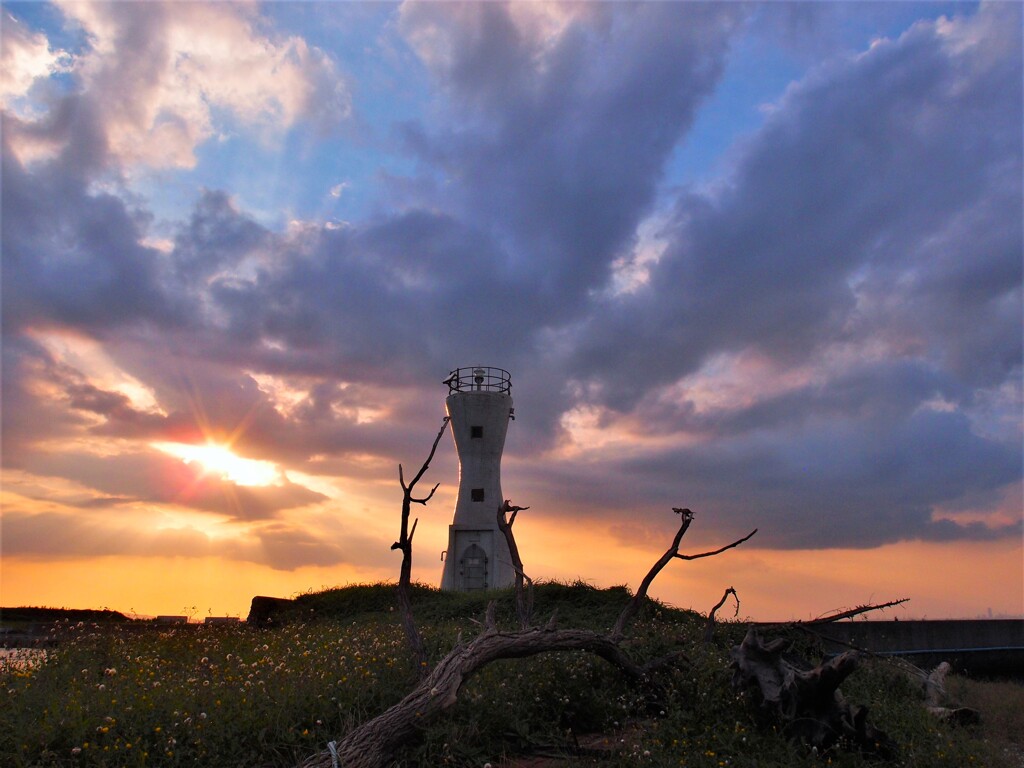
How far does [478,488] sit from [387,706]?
61.0ft

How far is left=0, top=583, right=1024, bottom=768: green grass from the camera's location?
26.7ft

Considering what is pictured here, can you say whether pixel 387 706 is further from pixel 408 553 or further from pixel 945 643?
pixel 945 643

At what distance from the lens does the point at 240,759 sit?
→ 26.4 ft

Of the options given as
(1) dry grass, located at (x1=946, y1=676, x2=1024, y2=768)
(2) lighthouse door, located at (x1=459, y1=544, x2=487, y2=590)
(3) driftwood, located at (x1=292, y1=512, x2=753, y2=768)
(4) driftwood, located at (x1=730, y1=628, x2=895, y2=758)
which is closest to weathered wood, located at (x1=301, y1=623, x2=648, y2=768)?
(3) driftwood, located at (x1=292, y1=512, x2=753, y2=768)

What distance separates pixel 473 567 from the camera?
27578 mm

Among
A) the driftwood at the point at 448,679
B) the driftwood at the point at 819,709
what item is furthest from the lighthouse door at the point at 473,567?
the driftwood at the point at 819,709

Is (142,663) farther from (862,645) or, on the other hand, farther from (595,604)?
(862,645)

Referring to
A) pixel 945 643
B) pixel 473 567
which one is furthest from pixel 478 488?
pixel 945 643

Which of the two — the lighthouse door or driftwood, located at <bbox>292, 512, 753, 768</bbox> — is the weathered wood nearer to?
driftwood, located at <bbox>292, 512, 753, 768</bbox>

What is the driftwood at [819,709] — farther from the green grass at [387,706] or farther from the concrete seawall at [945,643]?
the concrete seawall at [945,643]

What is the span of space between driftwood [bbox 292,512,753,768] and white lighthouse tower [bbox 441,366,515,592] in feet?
51.7

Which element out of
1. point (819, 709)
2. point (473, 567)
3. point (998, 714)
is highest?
point (473, 567)

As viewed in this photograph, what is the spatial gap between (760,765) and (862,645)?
13939 millimetres

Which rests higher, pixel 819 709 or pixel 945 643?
pixel 945 643
